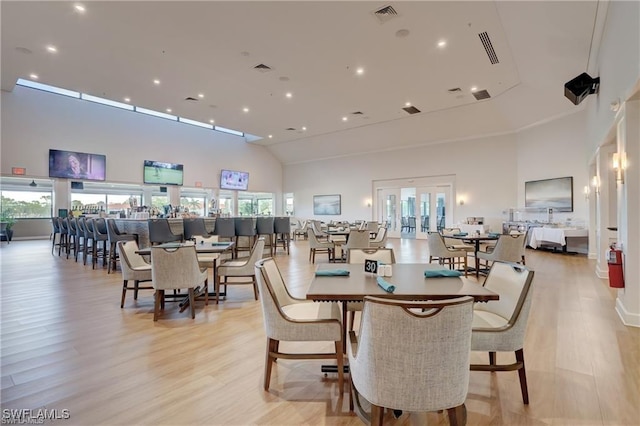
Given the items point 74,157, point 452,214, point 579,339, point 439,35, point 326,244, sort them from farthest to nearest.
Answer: point 452,214, point 74,157, point 326,244, point 439,35, point 579,339

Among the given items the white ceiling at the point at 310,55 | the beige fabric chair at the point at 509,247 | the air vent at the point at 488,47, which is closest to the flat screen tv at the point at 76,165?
the white ceiling at the point at 310,55

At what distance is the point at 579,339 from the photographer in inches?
120

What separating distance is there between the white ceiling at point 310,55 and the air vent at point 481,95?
8.6 inches

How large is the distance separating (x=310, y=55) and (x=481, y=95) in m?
5.24

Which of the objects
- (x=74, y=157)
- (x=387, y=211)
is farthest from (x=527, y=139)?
(x=74, y=157)

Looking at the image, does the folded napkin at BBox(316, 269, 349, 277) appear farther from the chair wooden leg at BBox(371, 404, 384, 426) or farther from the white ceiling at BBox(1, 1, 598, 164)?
the white ceiling at BBox(1, 1, 598, 164)

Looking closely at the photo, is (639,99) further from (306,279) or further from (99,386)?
(99,386)

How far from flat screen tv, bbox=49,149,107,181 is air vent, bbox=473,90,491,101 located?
11.9 meters

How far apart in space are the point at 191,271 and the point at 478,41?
6172 mm

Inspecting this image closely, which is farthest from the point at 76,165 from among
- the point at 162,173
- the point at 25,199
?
the point at 25,199

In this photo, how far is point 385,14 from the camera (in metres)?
5.04

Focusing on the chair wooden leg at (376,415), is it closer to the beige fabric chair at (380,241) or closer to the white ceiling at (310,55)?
the white ceiling at (310,55)

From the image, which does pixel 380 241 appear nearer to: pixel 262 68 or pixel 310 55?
pixel 310 55

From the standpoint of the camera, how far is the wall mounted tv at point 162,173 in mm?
11945
